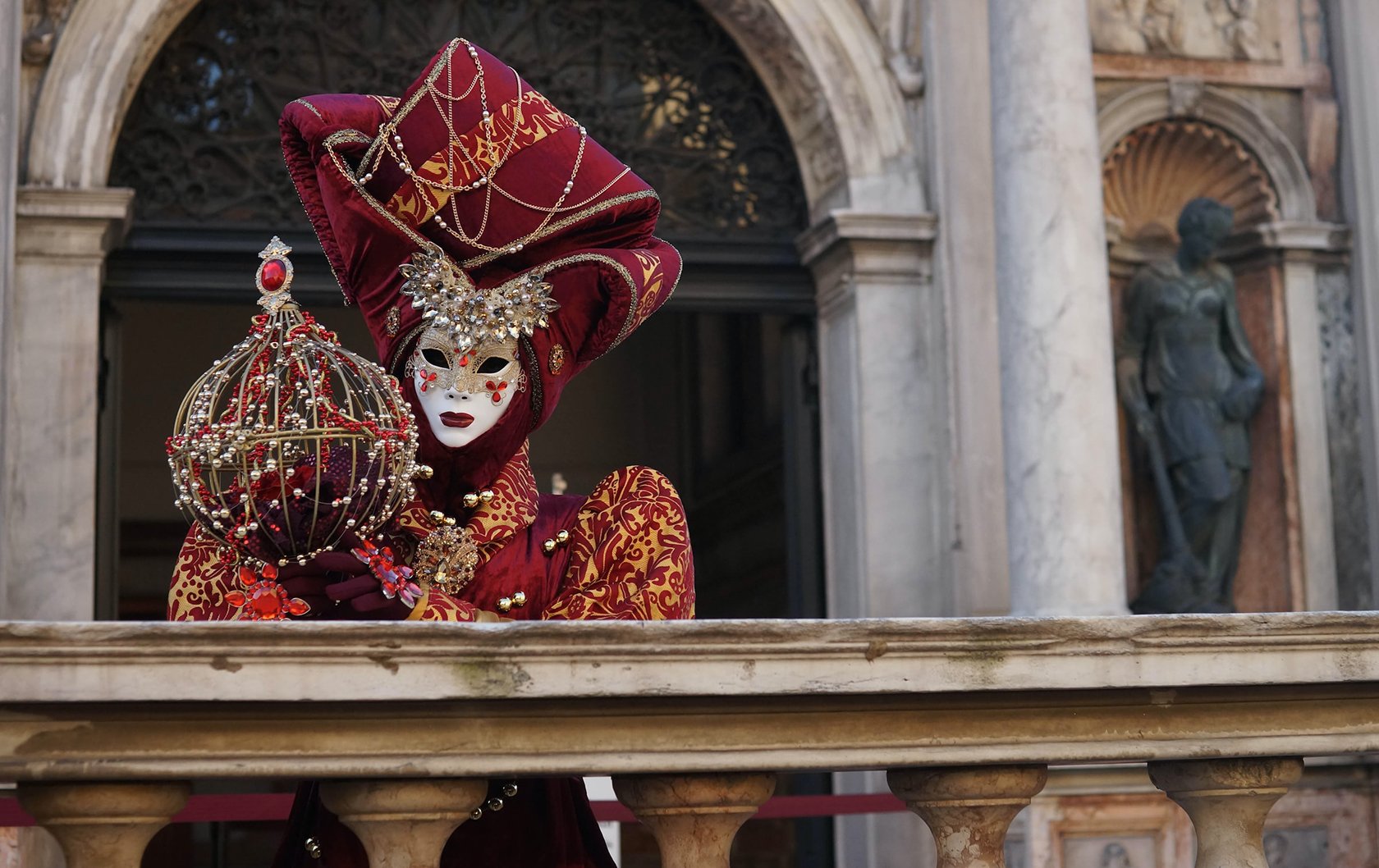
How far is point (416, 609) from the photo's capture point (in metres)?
2.36

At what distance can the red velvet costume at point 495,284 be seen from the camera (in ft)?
8.32

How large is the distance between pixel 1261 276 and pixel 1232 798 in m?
7.11

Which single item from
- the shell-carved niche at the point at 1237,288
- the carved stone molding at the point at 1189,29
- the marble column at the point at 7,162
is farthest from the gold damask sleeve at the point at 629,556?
the carved stone molding at the point at 1189,29

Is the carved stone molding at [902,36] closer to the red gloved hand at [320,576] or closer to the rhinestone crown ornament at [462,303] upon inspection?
the rhinestone crown ornament at [462,303]

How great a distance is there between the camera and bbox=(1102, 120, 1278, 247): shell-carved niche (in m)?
9.12

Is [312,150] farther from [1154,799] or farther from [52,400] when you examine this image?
[1154,799]

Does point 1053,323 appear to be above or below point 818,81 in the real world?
below

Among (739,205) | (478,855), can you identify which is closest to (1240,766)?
(478,855)

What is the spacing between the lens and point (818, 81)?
8.68 metres

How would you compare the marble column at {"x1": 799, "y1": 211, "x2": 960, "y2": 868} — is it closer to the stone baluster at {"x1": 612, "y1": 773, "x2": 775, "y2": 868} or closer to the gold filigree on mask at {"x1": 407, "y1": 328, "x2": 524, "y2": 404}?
the gold filigree on mask at {"x1": 407, "y1": 328, "x2": 524, "y2": 404}

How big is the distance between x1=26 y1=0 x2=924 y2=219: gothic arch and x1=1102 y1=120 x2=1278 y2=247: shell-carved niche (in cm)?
114

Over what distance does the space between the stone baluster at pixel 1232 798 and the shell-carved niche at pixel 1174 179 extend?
6.88 metres

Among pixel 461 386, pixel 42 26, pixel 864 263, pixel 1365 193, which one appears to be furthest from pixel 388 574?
pixel 1365 193

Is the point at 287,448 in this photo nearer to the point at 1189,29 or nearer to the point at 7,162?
the point at 7,162
